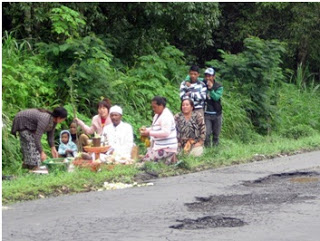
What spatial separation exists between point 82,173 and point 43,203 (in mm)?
2014

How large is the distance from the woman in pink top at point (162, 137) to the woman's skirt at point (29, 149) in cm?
201

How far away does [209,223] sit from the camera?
8.73 m

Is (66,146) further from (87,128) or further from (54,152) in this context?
(54,152)

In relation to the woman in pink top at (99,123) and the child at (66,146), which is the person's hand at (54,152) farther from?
the woman in pink top at (99,123)

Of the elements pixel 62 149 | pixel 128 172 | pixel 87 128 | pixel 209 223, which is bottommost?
pixel 209 223

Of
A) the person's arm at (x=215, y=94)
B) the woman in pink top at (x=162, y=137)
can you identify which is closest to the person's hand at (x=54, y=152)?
the woman in pink top at (x=162, y=137)

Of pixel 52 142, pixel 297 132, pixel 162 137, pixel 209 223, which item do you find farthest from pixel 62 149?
pixel 297 132

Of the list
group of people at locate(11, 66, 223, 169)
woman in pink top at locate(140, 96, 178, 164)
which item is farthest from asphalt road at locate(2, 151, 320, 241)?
group of people at locate(11, 66, 223, 169)

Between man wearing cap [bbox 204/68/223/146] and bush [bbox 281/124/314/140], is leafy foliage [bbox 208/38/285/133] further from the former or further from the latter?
man wearing cap [bbox 204/68/223/146]

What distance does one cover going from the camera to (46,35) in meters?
18.4

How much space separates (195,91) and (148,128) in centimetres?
159

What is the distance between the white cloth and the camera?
536 inches

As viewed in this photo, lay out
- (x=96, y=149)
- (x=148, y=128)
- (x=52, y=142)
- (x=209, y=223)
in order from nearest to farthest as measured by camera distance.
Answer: (x=209, y=223) → (x=96, y=149) → (x=52, y=142) → (x=148, y=128)

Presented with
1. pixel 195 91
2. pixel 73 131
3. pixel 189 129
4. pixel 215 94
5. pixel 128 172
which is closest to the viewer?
pixel 128 172
